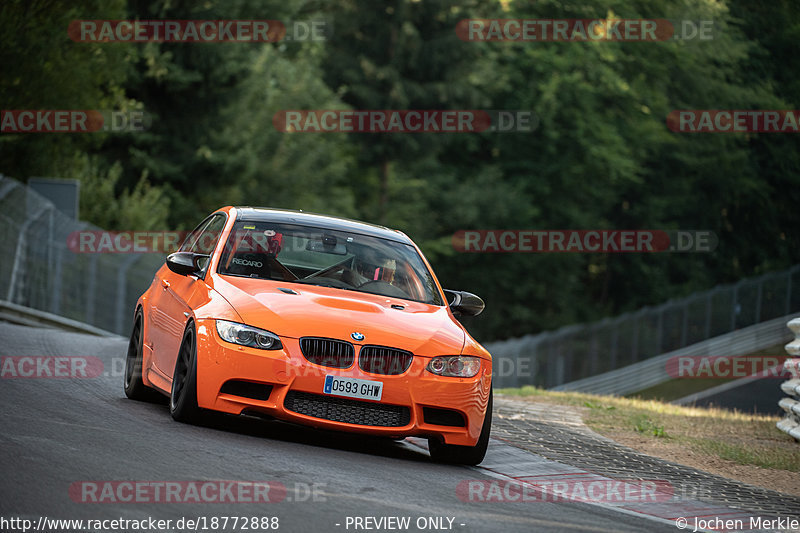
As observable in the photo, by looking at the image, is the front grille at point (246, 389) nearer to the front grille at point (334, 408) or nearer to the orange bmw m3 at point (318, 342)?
the orange bmw m3 at point (318, 342)

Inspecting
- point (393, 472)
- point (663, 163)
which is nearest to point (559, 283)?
point (663, 163)

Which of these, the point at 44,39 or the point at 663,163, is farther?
the point at 663,163

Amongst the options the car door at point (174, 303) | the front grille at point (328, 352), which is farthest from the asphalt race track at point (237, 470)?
the front grille at point (328, 352)

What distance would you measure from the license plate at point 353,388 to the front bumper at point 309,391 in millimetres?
34

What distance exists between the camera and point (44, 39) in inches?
996

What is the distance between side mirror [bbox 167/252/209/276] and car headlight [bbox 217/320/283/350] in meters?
1.15

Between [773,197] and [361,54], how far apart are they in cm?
1866

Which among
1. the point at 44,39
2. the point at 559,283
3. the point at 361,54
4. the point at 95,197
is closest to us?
the point at 44,39

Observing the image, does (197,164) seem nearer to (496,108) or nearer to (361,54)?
(361,54)

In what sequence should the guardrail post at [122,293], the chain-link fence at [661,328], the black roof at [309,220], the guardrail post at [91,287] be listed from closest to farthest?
the black roof at [309,220] → the guardrail post at [122,293] → the guardrail post at [91,287] → the chain-link fence at [661,328]

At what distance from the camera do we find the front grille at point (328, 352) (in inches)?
329

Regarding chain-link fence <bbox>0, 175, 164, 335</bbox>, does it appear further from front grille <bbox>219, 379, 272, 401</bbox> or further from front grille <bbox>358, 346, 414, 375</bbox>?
front grille <bbox>358, 346, 414, 375</bbox>

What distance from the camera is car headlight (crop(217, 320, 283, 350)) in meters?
8.35

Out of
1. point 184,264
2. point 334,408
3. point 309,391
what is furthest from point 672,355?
point 309,391
